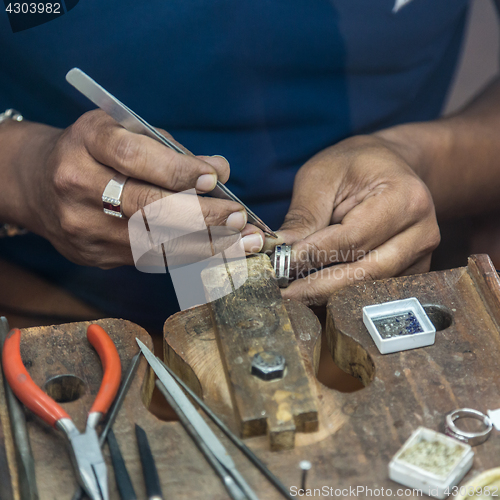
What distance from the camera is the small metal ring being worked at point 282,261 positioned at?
1.12 metres

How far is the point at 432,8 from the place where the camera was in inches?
61.1

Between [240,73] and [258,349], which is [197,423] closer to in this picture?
[258,349]

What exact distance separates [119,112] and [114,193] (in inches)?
7.2

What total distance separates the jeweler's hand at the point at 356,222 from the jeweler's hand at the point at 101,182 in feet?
0.53

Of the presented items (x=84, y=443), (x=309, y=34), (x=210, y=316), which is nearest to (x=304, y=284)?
(x=210, y=316)

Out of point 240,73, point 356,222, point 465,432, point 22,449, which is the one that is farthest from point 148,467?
point 240,73

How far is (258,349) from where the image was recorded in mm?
889

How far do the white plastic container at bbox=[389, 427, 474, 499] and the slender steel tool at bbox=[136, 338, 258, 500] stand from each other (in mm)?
195

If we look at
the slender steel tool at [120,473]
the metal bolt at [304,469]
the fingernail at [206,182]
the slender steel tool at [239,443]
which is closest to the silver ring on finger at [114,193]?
the fingernail at [206,182]

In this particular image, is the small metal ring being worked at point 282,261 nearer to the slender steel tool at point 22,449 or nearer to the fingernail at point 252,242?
the fingernail at point 252,242

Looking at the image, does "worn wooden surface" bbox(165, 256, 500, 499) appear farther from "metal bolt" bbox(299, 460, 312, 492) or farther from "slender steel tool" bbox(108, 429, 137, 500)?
"slender steel tool" bbox(108, 429, 137, 500)

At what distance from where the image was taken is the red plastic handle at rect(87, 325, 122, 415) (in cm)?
83

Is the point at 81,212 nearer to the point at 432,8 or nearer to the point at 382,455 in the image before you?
the point at 382,455

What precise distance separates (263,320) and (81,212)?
0.51 m
